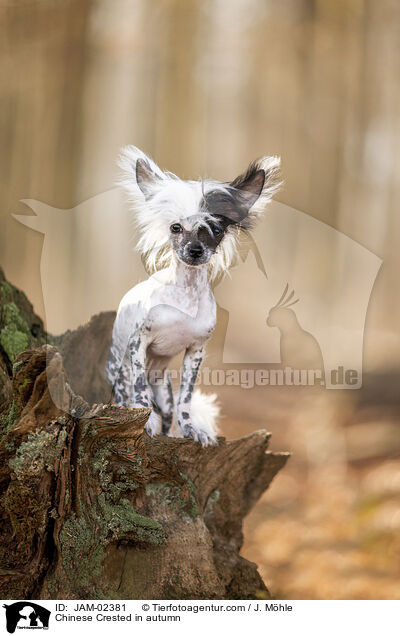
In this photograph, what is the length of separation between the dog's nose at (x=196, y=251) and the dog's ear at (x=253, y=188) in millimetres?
141

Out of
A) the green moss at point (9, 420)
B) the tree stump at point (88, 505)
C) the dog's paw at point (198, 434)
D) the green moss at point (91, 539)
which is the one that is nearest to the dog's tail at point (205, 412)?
the dog's paw at point (198, 434)

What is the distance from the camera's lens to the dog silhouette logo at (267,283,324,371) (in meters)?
1.35

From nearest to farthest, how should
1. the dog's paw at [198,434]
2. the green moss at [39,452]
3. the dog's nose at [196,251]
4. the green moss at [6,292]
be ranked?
1. the green moss at [39,452]
2. the dog's nose at [196,251]
3. the dog's paw at [198,434]
4. the green moss at [6,292]

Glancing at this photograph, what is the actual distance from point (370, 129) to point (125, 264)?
78cm

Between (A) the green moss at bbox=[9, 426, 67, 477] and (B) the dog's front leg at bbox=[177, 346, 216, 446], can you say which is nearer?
(A) the green moss at bbox=[9, 426, 67, 477]

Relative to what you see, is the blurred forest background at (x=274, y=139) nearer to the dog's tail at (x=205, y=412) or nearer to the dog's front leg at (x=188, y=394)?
the dog's tail at (x=205, y=412)

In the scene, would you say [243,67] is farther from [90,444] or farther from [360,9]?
[90,444]

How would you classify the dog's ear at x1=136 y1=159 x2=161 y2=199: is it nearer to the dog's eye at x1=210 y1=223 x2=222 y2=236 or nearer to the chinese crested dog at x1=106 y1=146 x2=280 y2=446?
the chinese crested dog at x1=106 y1=146 x2=280 y2=446

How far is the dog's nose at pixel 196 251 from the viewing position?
106 cm

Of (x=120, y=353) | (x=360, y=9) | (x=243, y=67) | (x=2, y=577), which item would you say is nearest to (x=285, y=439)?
(x=120, y=353)

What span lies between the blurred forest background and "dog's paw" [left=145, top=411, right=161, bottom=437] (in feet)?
0.84

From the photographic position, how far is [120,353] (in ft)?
3.93
